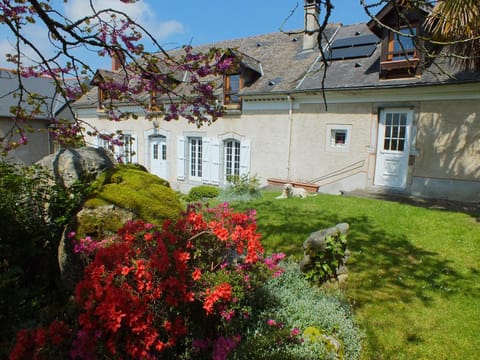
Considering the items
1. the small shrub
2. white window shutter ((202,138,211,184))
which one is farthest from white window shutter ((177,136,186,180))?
the small shrub

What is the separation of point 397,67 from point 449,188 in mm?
3969

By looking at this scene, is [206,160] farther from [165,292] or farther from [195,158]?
[165,292]

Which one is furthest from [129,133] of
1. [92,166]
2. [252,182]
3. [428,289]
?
[428,289]

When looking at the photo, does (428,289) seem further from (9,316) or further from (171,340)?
(9,316)

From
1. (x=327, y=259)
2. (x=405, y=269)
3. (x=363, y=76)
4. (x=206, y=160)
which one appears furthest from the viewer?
(x=206, y=160)

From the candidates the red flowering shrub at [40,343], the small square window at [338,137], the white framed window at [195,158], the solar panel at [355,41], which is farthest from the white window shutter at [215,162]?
the red flowering shrub at [40,343]

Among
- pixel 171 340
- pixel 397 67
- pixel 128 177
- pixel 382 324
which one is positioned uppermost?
pixel 397 67

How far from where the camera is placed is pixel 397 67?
9.60 meters

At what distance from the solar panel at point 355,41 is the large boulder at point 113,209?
35.5 ft

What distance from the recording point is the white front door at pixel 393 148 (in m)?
9.88

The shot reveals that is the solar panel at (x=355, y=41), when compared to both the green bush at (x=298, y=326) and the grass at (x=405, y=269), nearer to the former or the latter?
the grass at (x=405, y=269)

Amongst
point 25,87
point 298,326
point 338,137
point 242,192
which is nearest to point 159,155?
point 242,192

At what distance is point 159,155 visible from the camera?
16281 millimetres

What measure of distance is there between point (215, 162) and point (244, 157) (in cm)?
A: 160
